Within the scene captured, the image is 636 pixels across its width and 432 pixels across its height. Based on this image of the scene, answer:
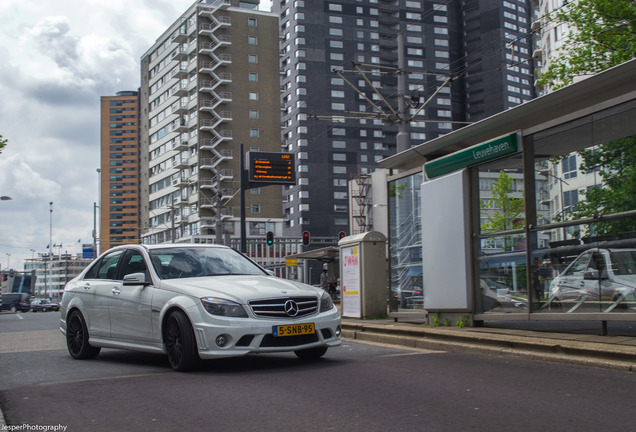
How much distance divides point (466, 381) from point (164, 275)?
148 inches

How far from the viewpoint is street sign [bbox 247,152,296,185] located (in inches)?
1260

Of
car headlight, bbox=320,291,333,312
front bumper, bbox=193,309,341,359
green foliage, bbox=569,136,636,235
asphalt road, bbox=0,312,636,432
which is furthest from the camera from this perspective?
green foliage, bbox=569,136,636,235

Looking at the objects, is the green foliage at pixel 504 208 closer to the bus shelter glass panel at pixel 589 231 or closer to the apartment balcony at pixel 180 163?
the bus shelter glass panel at pixel 589 231

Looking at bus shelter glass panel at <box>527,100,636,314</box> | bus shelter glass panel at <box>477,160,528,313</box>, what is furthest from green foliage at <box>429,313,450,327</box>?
bus shelter glass panel at <box>527,100,636,314</box>

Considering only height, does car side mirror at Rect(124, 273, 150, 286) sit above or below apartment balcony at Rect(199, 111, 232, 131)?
below

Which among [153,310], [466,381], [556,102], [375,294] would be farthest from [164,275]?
[375,294]

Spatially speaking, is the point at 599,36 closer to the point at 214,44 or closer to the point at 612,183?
the point at 612,183

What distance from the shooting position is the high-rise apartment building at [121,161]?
184875 millimetres

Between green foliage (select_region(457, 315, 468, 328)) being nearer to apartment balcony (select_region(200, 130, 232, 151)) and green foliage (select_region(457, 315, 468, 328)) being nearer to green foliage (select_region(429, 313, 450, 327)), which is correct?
green foliage (select_region(429, 313, 450, 327))

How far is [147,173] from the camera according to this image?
354ft

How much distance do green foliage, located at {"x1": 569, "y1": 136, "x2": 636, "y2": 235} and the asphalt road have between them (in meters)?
2.22

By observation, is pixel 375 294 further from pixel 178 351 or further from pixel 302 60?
pixel 302 60

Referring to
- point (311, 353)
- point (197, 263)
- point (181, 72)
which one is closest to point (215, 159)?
point (181, 72)

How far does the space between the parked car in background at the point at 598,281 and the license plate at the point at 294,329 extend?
12.3 ft
